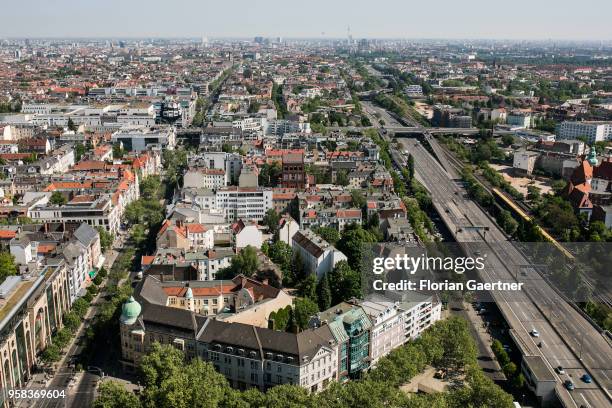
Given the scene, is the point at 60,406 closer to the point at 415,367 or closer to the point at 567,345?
the point at 415,367

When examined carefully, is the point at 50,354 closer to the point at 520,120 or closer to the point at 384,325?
the point at 384,325

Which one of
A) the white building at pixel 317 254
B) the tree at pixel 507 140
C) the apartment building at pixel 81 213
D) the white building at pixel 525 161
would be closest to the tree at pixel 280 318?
the white building at pixel 317 254

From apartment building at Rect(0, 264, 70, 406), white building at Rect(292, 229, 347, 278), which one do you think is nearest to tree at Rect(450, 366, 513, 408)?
white building at Rect(292, 229, 347, 278)

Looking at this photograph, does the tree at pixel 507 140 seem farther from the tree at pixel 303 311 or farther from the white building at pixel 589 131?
the tree at pixel 303 311

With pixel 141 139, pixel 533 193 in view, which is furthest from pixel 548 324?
pixel 141 139

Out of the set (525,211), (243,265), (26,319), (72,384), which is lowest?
(72,384)

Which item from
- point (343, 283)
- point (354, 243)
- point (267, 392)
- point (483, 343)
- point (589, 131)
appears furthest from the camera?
point (589, 131)

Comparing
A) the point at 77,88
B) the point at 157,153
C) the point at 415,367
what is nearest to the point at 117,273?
the point at 415,367

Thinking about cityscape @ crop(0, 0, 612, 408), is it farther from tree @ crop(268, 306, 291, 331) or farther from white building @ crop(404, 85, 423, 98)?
white building @ crop(404, 85, 423, 98)
